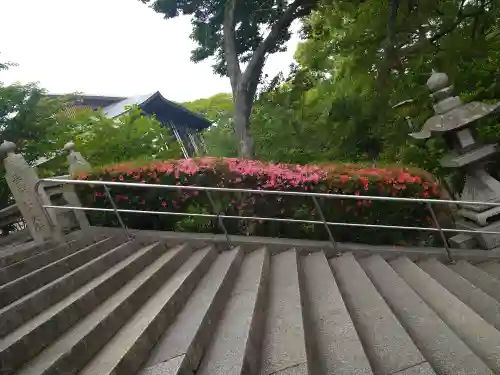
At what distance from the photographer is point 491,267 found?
5.02 m

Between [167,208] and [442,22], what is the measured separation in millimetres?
8278

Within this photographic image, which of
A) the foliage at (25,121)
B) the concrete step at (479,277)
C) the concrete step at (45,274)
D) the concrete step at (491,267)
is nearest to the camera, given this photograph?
the concrete step at (45,274)


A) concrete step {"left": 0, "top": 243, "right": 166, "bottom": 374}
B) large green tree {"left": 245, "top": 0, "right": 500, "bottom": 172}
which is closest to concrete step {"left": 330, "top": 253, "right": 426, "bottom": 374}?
concrete step {"left": 0, "top": 243, "right": 166, "bottom": 374}

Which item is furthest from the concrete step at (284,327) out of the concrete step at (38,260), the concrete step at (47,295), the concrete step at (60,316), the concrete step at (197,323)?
the concrete step at (38,260)

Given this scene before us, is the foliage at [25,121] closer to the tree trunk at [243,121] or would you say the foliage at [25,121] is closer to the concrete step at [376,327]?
the tree trunk at [243,121]

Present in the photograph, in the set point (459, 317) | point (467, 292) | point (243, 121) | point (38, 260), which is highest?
point (243, 121)

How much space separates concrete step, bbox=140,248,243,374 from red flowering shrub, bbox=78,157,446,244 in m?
1.85

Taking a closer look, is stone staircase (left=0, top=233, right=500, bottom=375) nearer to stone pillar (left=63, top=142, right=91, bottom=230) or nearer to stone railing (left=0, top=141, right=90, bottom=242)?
stone railing (left=0, top=141, right=90, bottom=242)

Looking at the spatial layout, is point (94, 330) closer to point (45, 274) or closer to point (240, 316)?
point (240, 316)

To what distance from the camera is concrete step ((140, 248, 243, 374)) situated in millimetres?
2559

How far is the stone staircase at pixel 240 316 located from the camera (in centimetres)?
250

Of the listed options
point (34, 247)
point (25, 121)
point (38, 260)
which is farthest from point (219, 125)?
point (38, 260)

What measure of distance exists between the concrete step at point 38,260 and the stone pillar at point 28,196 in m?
0.50

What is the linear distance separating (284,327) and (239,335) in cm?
40
